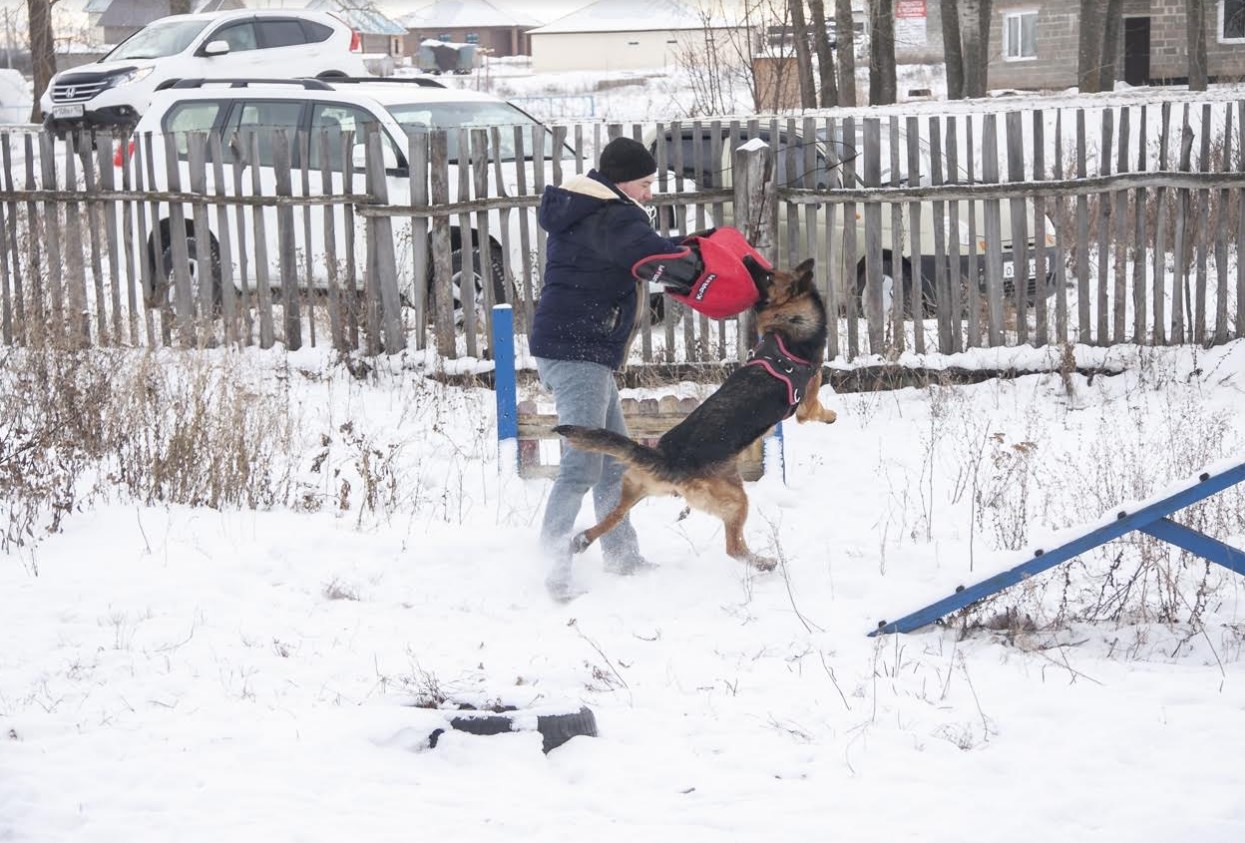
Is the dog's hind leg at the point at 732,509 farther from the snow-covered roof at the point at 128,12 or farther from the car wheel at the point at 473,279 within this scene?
the snow-covered roof at the point at 128,12

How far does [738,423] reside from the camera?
5273 mm

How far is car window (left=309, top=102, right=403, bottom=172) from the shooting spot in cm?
998

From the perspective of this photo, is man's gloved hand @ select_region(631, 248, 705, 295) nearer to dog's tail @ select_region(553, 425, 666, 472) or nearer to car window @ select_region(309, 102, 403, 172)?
dog's tail @ select_region(553, 425, 666, 472)

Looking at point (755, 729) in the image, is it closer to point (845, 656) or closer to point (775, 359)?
point (845, 656)

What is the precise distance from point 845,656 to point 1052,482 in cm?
238

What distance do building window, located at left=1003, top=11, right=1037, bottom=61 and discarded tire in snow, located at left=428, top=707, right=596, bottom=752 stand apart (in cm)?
3886

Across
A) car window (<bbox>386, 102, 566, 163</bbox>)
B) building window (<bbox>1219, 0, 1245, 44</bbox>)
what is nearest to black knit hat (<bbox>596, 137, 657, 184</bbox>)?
car window (<bbox>386, 102, 566, 163</bbox>)

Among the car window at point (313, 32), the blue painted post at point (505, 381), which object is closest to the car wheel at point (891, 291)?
the blue painted post at point (505, 381)

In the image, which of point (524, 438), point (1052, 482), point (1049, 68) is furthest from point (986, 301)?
point (1049, 68)

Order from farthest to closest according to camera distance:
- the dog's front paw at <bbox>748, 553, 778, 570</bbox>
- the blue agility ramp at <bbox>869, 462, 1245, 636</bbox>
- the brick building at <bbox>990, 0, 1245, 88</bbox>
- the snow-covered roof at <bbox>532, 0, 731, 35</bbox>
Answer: the snow-covered roof at <bbox>532, 0, 731, 35</bbox>
the brick building at <bbox>990, 0, 1245, 88</bbox>
the dog's front paw at <bbox>748, 553, 778, 570</bbox>
the blue agility ramp at <bbox>869, 462, 1245, 636</bbox>

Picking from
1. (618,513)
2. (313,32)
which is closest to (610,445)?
(618,513)

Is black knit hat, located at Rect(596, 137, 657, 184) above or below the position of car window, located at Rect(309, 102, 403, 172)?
below

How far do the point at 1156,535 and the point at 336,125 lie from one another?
25.3 ft

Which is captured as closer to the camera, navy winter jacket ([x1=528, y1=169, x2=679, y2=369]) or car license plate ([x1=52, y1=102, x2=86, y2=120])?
navy winter jacket ([x1=528, y1=169, x2=679, y2=369])
